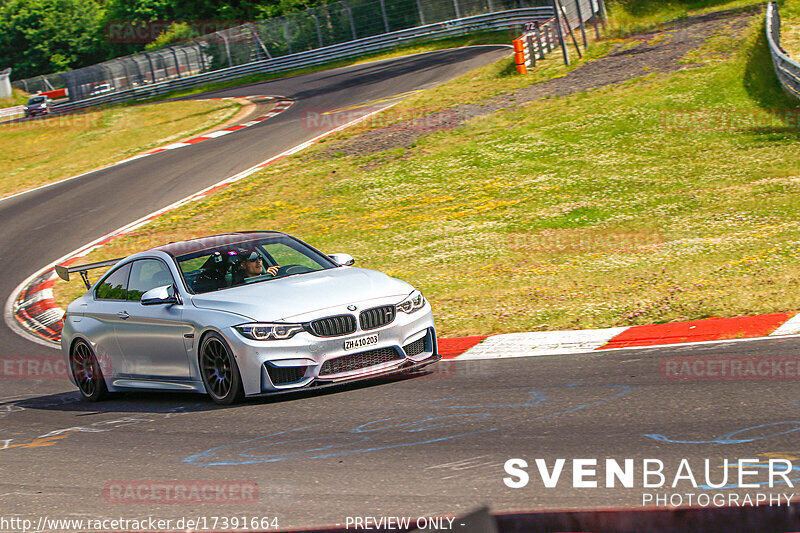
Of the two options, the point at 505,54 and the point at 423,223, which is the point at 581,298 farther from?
the point at 505,54

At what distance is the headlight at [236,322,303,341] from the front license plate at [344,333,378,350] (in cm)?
43

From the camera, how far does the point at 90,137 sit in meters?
35.5

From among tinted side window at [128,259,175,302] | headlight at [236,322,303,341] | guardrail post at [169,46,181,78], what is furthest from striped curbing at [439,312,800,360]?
guardrail post at [169,46,181,78]

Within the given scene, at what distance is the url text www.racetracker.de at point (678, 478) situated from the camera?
13.9 ft

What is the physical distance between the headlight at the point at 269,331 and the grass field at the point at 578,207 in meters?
3.25

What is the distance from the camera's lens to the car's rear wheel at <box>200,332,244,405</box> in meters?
7.62

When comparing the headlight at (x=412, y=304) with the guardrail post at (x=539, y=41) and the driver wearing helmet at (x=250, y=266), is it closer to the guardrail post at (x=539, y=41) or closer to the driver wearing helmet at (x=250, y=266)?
the driver wearing helmet at (x=250, y=266)

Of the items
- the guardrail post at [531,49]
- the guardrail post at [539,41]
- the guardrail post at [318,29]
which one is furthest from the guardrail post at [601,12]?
the guardrail post at [318,29]

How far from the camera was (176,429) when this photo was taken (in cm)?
726

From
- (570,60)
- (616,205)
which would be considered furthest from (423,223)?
(570,60)

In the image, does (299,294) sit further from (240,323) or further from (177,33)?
(177,33)

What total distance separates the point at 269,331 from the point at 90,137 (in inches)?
1209

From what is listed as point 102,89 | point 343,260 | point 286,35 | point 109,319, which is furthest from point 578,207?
point 102,89

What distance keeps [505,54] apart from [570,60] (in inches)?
181
